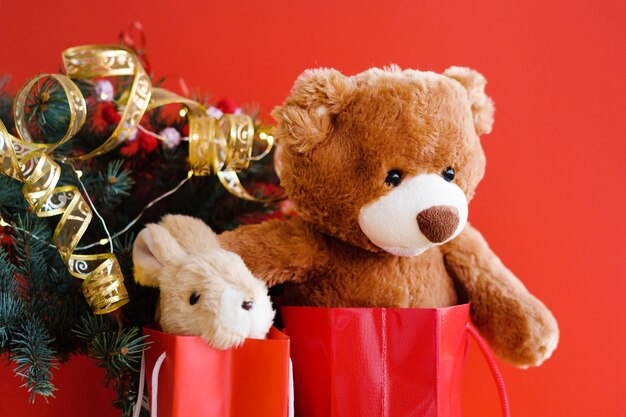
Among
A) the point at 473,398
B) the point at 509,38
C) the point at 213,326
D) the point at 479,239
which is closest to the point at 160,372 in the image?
the point at 213,326

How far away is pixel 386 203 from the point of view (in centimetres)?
71

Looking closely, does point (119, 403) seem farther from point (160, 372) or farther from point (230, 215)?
point (230, 215)

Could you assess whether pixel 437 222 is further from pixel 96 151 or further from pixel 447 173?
pixel 96 151

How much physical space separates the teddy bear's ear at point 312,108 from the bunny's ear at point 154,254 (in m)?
0.18

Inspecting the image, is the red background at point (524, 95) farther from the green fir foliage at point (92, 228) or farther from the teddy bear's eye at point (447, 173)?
the teddy bear's eye at point (447, 173)

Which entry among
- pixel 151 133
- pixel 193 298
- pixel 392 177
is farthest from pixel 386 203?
pixel 151 133

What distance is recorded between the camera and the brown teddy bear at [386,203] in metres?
0.71

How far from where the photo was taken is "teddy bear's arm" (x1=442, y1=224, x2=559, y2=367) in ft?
2.62

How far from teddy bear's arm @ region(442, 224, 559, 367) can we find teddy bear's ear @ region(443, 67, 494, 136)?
16cm

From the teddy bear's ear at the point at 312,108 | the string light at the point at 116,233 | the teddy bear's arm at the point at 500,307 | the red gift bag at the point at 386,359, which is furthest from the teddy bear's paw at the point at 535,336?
the string light at the point at 116,233

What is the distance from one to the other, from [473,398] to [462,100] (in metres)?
0.57

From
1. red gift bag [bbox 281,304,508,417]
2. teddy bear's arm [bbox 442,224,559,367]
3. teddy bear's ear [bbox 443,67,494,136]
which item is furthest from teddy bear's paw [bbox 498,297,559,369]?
teddy bear's ear [bbox 443,67,494,136]

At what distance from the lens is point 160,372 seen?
2.30 feet

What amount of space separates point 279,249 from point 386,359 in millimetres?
185
